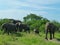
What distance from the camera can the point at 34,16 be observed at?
213 feet

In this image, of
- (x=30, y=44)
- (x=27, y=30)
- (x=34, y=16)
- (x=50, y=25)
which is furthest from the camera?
(x=34, y=16)

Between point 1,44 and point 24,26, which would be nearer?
point 1,44

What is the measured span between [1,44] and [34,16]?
167 ft

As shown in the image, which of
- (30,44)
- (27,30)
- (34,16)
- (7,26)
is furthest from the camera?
(34,16)

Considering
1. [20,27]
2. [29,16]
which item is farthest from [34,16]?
[20,27]

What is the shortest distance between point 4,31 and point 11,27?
2.41 feet

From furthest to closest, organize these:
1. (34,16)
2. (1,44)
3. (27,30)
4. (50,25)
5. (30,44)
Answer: (34,16), (27,30), (50,25), (30,44), (1,44)

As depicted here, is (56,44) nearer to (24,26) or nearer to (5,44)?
(5,44)

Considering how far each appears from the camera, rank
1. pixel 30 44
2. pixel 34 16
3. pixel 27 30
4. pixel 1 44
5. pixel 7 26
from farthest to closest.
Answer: pixel 34 16 → pixel 27 30 → pixel 7 26 → pixel 30 44 → pixel 1 44

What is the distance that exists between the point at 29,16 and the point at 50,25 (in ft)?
147

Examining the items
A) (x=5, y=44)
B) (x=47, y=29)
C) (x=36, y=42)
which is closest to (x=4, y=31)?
(x=47, y=29)

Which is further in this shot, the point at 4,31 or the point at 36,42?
the point at 4,31

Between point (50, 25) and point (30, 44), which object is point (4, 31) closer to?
point (50, 25)

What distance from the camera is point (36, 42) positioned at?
16.8 m
